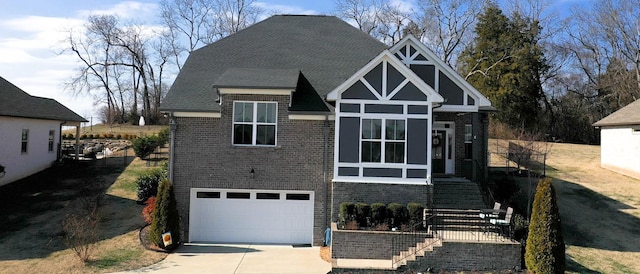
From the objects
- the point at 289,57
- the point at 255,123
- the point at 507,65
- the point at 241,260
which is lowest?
the point at 241,260

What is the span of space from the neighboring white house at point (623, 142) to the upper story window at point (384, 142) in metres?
17.0

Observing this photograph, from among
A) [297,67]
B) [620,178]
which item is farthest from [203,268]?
[620,178]

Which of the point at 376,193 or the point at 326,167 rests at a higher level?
the point at 326,167

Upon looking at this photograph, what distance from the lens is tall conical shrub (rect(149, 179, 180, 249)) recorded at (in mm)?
13195

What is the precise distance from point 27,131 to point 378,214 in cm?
2031

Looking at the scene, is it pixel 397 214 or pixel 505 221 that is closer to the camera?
pixel 505 221

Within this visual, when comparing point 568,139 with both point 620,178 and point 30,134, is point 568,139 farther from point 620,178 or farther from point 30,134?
point 30,134

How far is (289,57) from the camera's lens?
1784 cm

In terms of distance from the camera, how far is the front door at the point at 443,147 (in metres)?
17.5

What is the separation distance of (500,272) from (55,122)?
25782 millimetres

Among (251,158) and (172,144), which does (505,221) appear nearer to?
(251,158)

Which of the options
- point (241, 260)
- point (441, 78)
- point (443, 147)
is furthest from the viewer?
point (443, 147)

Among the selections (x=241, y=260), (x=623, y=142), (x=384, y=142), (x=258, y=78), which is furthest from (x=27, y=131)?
(x=623, y=142)

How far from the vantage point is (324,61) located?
1786cm
